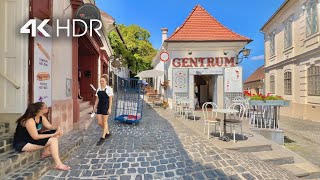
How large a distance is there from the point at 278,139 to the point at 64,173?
6051 millimetres

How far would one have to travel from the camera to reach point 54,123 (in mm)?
4898

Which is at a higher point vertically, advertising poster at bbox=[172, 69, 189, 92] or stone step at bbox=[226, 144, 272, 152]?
advertising poster at bbox=[172, 69, 189, 92]

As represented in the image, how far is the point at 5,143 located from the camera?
137 inches

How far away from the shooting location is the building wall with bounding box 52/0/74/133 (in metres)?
5.04

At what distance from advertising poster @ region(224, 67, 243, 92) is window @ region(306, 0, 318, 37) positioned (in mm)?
4339

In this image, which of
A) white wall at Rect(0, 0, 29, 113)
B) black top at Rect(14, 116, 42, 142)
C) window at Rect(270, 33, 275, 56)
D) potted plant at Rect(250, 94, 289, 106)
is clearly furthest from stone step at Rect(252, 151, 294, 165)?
window at Rect(270, 33, 275, 56)

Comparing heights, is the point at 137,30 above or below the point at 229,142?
above

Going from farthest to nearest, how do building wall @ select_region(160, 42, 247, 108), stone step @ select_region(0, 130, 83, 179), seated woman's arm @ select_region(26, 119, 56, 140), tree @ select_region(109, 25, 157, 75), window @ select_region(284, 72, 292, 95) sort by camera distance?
tree @ select_region(109, 25, 157, 75) → window @ select_region(284, 72, 292, 95) → building wall @ select_region(160, 42, 247, 108) → seated woman's arm @ select_region(26, 119, 56, 140) → stone step @ select_region(0, 130, 83, 179)

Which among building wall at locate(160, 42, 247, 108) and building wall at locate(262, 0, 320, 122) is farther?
building wall at locate(160, 42, 247, 108)

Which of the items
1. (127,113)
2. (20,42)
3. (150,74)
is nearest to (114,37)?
(150,74)

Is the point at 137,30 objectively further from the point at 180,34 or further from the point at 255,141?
the point at 255,141

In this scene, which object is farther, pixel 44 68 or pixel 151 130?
pixel 151 130

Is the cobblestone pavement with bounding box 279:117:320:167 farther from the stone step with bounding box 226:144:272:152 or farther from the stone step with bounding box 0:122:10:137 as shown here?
the stone step with bounding box 0:122:10:137

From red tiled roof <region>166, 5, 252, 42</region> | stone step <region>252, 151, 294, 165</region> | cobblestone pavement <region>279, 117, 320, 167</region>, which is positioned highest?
red tiled roof <region>166, 5, 252, 42</region>
